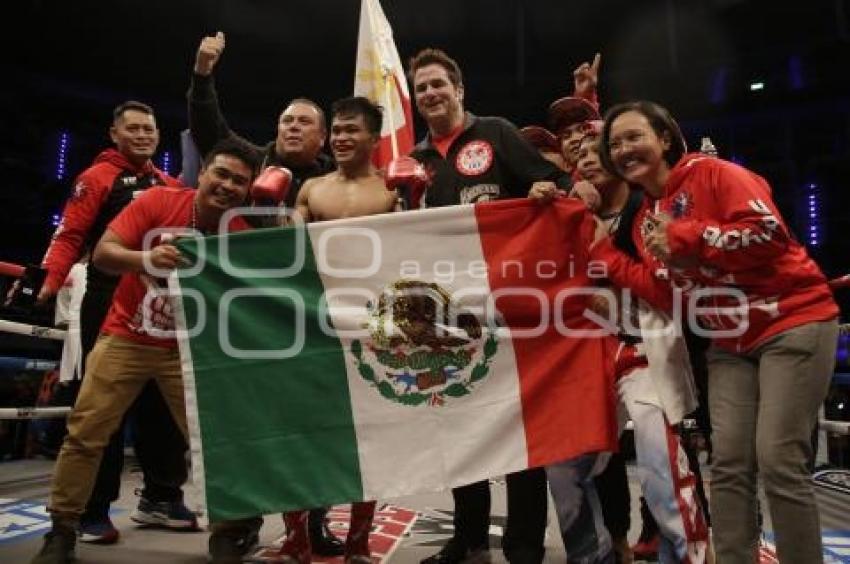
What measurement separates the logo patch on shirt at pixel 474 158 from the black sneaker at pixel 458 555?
46.5 inches

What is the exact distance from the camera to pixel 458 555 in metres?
2.08

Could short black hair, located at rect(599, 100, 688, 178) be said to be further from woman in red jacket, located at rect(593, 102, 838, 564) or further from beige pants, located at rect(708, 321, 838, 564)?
beige pants, located at rect(708, 321, 838, 564)

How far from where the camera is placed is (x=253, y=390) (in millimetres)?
1947

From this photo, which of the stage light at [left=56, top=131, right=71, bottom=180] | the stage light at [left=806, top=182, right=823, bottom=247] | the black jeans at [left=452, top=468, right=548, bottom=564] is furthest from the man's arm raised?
the stage light at [left=806, top=182, right=823, bottom=247]

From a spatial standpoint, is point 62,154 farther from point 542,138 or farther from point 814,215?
point 814,215

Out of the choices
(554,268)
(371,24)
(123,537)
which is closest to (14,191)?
(371,24)

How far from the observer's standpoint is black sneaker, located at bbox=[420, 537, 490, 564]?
2.06 metres

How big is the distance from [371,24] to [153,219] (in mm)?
2220

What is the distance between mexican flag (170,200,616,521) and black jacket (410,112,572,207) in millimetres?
213

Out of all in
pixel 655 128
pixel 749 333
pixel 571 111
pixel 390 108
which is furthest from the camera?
pixel 390 108

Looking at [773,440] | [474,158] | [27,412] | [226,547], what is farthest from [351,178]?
[27,412]

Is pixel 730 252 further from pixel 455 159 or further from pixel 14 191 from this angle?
pixel 14 191

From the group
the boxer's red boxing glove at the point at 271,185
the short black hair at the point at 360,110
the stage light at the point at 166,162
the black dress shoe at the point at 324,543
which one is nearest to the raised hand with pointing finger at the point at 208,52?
the short black hair at the point at 360,110

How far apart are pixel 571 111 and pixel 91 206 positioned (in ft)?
5.98
